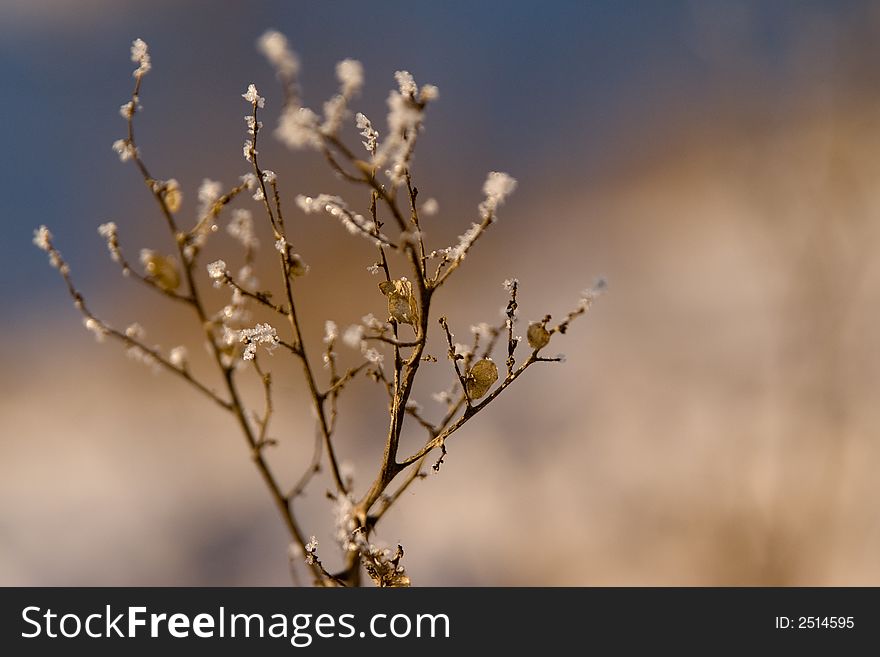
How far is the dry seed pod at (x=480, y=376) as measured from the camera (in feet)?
1.12

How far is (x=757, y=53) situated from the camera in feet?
3.39

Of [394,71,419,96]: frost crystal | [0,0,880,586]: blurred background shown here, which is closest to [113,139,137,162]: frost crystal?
[394,71,419,96]: frost crystal

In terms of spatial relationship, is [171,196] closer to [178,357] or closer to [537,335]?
[178,357]

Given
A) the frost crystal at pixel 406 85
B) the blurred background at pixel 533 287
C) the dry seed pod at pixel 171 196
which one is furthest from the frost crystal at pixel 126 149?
the blurred background at pixel 533 287

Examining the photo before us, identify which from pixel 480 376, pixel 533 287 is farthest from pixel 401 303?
pixel 533 287

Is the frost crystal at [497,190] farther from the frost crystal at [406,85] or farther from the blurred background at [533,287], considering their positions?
the blurred background at [533,287]

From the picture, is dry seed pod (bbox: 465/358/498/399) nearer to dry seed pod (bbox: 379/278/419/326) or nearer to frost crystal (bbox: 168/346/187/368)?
dry seed pod (bbox: 379/278/419/326)

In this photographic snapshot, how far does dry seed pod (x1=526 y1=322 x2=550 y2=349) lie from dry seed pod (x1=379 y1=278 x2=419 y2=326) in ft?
0.21

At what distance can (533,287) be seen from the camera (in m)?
1.05

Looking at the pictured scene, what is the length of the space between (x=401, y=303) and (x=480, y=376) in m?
0.06

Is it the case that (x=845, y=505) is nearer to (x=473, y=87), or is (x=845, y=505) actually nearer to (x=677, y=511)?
(x=677, y=511)

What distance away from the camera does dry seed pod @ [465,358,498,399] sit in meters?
0.34

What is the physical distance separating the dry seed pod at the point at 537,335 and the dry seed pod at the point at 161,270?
18 centimetres

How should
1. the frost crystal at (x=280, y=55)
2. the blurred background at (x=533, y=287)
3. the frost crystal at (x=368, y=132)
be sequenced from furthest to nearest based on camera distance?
1. the blurred background at (x=533, y=287)
2. the frost crystal at (x=368, y=132)
3. the frost crystal at (x=280, y=55)
